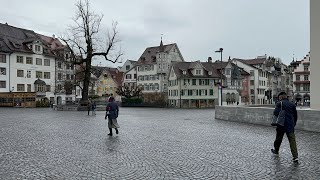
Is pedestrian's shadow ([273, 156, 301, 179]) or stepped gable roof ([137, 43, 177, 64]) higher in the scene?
stepped gable roof ([137, 43, 177, 64])

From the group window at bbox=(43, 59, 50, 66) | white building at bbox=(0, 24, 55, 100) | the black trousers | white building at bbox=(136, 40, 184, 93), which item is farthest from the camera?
white building at bbox=(136, 40, 184, 93)

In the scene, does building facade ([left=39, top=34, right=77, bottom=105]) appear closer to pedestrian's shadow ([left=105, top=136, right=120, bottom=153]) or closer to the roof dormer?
the roof dormer

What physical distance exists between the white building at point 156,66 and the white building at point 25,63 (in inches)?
912

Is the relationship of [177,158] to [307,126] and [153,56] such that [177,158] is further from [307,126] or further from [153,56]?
[153,56]

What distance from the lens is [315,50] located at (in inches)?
760

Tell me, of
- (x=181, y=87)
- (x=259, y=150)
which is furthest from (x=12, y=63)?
(x=259, y=150)

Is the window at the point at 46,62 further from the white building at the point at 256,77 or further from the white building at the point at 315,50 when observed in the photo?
the white building at the point at 315,50

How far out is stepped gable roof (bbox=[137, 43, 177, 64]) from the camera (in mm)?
89344

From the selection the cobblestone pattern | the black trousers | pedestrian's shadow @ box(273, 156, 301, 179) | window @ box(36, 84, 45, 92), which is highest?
window @ box(36, 84, 45, 92)

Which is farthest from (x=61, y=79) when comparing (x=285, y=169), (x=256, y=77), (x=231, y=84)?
(x=285, y=169)

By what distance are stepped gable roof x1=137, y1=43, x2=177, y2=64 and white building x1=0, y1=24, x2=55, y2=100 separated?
23.7 m

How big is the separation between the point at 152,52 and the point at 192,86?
17592mm

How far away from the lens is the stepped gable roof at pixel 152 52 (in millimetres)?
89344

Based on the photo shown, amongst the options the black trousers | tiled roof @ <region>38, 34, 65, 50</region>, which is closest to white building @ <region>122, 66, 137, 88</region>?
tiled roof @ <region>38, 34, 65, 50</region>
